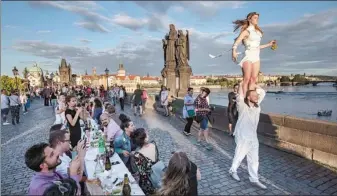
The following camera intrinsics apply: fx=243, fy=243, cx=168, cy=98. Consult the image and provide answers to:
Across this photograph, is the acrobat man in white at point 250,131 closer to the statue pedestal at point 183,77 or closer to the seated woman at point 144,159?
the seated woman at point 144,159

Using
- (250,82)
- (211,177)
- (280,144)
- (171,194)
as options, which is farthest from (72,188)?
(280,144)

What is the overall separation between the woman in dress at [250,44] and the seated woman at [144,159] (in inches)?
78.9

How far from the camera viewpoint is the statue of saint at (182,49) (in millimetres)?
16953

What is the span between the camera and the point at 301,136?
19.7ft

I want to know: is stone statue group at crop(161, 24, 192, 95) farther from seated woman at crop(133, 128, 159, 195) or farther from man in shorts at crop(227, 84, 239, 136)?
seated woman at crop(133, 128, 159, 195)

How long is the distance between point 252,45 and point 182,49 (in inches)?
512

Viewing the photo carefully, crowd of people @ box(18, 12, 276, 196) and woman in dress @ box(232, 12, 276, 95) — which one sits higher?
woman in dress @ box(232, 12, 276, 95)

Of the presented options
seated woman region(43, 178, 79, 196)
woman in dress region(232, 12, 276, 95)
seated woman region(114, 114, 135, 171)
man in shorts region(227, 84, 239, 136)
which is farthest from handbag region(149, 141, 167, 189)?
man in shorts region(227, 84, 239, 136)

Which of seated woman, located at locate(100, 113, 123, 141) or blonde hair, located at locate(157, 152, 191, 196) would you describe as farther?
seated woman, located at locate(100, 113, 123, 141)

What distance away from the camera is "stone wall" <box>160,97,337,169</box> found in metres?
5.27

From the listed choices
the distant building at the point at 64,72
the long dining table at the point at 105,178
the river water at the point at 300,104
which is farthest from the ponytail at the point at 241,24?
the distant building at the point at 64,72

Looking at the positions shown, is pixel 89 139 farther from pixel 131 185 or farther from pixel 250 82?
pixel 250 82

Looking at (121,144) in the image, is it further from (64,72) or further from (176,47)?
(64,72)

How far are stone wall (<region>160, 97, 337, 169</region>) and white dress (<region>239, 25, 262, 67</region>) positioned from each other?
2557 mm
